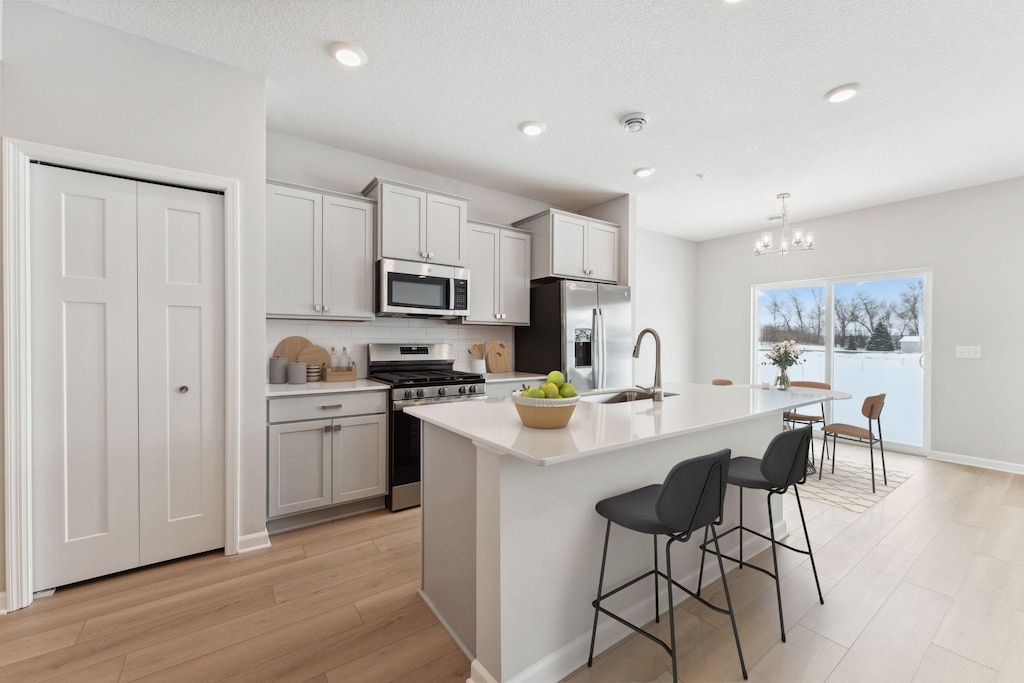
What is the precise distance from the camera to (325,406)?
290cm

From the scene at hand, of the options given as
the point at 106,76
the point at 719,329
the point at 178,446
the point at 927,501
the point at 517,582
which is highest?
the point at 106,76

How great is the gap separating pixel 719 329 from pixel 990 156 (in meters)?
3.31

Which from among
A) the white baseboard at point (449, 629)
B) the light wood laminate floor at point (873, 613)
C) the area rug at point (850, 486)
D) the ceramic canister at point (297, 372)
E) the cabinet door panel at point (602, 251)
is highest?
the cabinet door panel at point (602, 251)

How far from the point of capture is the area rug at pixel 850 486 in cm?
339

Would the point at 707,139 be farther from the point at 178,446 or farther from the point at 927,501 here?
the point at 178,446

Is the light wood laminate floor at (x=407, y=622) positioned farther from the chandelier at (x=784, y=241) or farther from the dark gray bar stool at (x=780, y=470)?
the chandelier at (x=784, y=241)

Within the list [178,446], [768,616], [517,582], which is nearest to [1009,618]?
[768,616]

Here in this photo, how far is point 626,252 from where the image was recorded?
4637 mm

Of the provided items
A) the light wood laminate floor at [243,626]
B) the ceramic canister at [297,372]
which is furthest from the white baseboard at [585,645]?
the ceramic canister at [297,372]

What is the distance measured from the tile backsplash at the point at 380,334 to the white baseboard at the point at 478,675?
2.53 meters

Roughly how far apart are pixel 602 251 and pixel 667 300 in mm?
2232

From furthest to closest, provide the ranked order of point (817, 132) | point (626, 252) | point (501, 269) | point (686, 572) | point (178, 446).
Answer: point (626, 252) < point (501, 269) < point (817, 132) < point (178, 446) < point (686, 572)

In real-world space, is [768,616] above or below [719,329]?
below

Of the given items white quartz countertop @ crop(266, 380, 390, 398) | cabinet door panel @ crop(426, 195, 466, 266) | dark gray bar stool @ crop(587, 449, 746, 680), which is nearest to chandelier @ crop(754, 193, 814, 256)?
cabinet door panel @ crop(426, 195, 466, 266)
